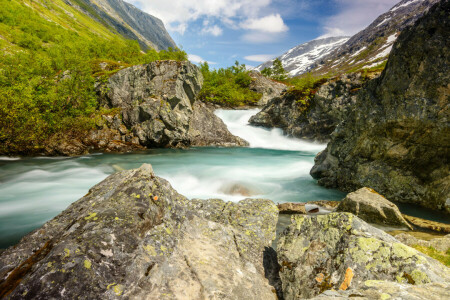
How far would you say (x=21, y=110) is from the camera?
63.1 feet

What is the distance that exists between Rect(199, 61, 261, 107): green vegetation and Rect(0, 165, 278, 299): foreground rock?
4839 cm

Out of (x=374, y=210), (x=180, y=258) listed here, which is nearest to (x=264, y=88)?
(x=374, y=210)

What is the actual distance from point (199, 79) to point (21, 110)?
2241 cm

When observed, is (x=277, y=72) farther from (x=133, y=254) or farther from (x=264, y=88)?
(x=133, y=254)

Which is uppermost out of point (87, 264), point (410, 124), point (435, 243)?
Answer: point (410, 124)

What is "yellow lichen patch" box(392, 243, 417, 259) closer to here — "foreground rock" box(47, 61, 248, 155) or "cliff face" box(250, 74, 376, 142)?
"cliff face" box(250, 74, 376, 142)

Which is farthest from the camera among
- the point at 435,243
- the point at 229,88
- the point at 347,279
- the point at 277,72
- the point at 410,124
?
the point at 277,72

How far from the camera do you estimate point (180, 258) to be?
4168 millimetres

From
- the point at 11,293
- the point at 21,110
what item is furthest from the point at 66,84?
the point at 11,293

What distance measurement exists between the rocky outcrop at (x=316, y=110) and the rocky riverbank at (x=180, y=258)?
2520 cm

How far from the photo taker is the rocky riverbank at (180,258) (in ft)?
10.2

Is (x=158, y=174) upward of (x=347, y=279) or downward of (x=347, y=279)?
downward

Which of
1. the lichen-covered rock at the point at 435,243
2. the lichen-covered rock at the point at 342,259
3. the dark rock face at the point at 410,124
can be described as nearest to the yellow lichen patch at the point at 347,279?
the lichen-covered rock at the point at 342,259

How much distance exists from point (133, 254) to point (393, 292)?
3.91 meters
